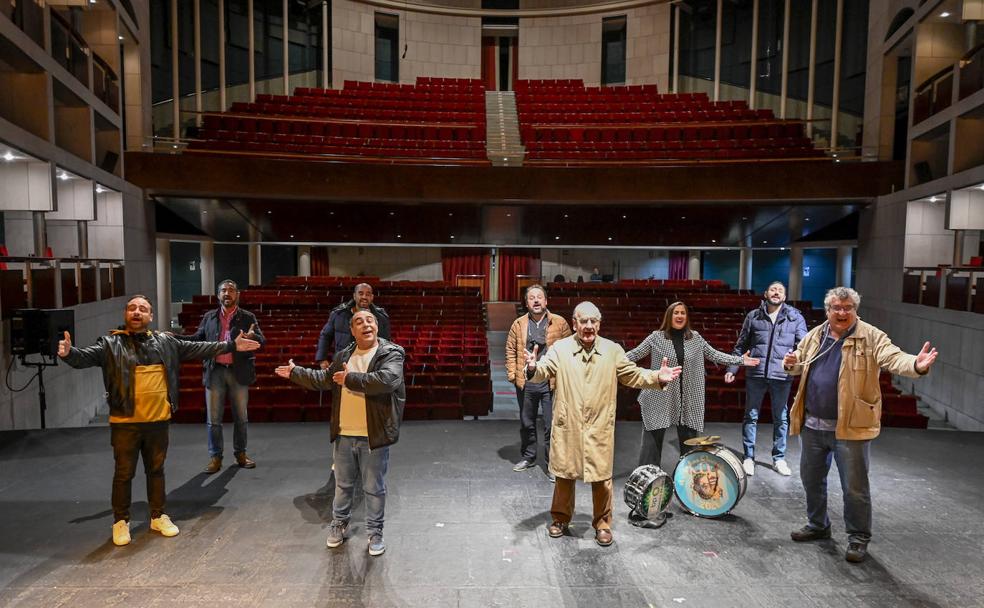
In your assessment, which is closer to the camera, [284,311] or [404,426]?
[404,426]

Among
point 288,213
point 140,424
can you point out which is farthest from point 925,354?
point 288,213

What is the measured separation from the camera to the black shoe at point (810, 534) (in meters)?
3.29

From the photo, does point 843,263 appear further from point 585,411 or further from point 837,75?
point 585,411

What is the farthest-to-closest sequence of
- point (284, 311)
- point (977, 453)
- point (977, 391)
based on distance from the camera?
point (284, 311)
point (977, 391)
point (977, 453)

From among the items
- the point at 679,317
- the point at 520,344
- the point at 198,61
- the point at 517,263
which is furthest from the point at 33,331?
the point at 517,263

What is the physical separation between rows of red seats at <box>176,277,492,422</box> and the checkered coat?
2765 millimetres

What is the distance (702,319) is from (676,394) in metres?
7.00

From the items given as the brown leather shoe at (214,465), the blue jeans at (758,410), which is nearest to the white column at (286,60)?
the brown leather shoe at (214,465)

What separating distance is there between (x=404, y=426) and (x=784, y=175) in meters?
9.58

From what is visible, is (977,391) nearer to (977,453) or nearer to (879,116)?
(977,453)

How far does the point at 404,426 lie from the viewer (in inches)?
226

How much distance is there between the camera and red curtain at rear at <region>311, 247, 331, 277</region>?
63.5ft

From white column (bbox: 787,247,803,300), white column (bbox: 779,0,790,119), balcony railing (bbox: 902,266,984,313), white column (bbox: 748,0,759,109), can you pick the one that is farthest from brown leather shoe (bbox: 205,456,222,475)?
white column (bbox: 748,0,759,109)

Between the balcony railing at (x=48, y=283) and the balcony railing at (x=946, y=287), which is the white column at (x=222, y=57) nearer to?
the balcony railing at (x=48, y=283)
